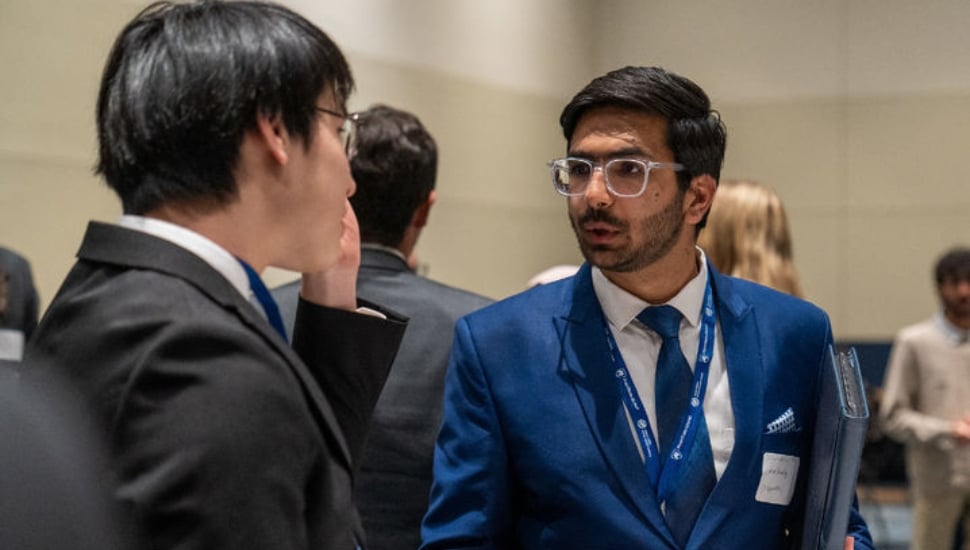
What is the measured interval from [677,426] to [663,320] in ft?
0.60

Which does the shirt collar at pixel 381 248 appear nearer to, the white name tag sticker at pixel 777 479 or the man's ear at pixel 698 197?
the man's ear at pixel 698 197

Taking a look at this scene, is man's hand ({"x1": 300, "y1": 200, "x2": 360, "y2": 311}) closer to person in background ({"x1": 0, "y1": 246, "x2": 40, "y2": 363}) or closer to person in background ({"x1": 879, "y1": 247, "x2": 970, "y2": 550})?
person in background ({"x1": 0, "y1": 246, "x2": 40, "y2": 363})

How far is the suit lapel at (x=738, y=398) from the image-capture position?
2.12 metres

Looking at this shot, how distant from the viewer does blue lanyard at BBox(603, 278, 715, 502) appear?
2.14m

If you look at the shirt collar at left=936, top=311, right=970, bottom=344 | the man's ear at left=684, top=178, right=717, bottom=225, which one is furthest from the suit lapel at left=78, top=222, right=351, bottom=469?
the shirt collar at left=936, top=311, right=970, bottom=344

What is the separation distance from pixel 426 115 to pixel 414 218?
14.7 ft

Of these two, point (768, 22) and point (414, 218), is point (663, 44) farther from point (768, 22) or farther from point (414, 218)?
point (414, 218)

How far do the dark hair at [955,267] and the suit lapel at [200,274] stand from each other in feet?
18.0

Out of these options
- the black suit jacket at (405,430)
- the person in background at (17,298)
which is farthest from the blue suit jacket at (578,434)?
the person in background at (17,298)

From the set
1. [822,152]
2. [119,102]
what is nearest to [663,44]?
[822,152]

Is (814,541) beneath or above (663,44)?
beneath

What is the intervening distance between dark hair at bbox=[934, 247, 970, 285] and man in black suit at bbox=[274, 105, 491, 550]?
3943 mm

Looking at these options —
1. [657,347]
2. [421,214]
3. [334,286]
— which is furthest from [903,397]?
[334,286]

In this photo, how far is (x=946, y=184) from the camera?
8891 mm
